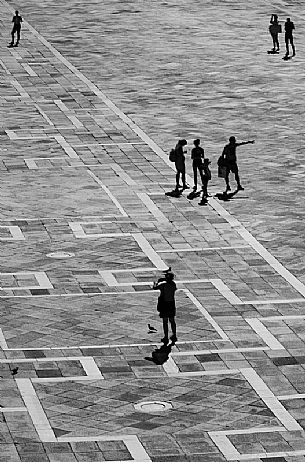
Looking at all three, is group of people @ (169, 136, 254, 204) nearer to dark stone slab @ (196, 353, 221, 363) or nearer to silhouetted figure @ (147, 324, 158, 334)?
silhouetted figure @ (147, 324, 158, 334)

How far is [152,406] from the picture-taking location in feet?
111

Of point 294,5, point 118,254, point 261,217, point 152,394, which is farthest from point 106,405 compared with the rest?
point 294,5

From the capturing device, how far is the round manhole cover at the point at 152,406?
33688 mm

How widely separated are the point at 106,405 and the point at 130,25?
186 feet

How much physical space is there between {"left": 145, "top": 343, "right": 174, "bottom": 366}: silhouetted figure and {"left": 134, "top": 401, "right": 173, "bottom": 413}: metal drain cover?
2.46 metres

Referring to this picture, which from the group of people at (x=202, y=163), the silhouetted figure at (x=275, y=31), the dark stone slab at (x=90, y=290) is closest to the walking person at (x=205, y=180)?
the group of people at (x=202, y=163)

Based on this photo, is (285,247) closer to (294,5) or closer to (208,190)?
(208,190)

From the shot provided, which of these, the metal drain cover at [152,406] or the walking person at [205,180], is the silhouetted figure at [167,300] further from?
the walking person at [205,180]

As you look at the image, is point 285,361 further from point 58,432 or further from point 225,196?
point 225,196

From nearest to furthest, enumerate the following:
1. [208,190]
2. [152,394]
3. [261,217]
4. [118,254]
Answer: [152,394]
[118,254]
[261,217]
[208,190]

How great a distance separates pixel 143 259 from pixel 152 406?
1139cm

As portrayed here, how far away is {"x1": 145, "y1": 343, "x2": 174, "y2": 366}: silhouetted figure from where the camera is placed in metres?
36.7

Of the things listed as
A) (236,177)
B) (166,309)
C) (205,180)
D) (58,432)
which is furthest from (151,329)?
(236,177)

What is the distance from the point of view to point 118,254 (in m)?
45.4
